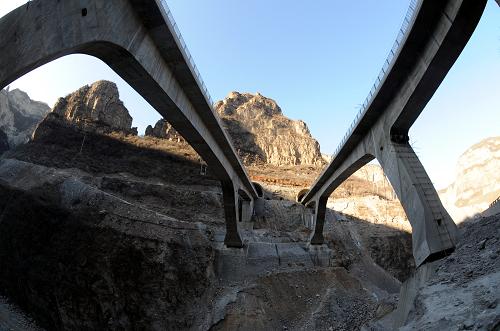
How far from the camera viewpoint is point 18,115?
101 metres

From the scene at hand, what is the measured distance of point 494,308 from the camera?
7.93 meters

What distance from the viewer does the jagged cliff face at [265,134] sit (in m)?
81.1

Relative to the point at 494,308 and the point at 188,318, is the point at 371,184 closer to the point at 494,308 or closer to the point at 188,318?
the point at 188,318

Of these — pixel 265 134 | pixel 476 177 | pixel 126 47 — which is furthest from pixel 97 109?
pixel 476 177

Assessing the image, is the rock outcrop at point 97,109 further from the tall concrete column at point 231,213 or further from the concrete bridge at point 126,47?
the concrete bridge at point 126,47

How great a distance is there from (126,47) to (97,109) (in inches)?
2185

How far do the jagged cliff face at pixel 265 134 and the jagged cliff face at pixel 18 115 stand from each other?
4853 centimetres

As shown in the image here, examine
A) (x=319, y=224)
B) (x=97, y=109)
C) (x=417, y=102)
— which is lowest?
(x=319, y=224)

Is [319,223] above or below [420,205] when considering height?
below

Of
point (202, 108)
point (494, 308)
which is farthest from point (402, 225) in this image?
point (494, 308)

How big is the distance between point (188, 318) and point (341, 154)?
18.9m

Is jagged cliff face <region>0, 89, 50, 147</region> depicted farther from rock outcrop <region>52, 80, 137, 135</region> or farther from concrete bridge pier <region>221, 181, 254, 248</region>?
concrete bridge pier <region>221, 181, 254, 248</region>

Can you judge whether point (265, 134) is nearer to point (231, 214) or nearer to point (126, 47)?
point (231, 214)

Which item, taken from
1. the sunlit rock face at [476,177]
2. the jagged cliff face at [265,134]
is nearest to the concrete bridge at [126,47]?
the jagged cliff face at [265,134]
